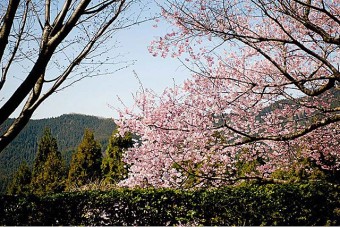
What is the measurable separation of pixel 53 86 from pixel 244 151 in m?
4.62

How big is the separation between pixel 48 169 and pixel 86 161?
9.31ft

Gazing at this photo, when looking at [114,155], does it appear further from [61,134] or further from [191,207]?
[61,134]

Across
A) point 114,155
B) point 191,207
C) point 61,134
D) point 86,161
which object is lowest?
point 191,207

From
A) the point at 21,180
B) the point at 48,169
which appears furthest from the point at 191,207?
the point at 21,180

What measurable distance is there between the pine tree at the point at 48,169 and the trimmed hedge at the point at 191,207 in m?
14.4

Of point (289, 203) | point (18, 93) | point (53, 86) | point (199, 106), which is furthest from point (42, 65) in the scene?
point (289, 203)

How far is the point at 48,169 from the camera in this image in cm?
2361

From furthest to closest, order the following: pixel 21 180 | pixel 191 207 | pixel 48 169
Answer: pixel 21 180, pixel 48 169, pixel 191 207

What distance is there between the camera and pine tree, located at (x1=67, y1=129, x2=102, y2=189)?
24781 mm

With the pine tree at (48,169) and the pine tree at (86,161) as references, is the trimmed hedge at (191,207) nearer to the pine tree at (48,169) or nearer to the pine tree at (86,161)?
the pine tree at (48,169)

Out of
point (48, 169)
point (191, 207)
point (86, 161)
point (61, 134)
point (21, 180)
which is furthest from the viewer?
point (61, 134)

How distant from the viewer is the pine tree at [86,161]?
81.3 ft

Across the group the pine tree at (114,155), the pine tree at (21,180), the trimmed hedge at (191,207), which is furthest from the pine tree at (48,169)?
the trimmed hedge at (191,207)

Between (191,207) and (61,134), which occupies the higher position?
(61,134)
